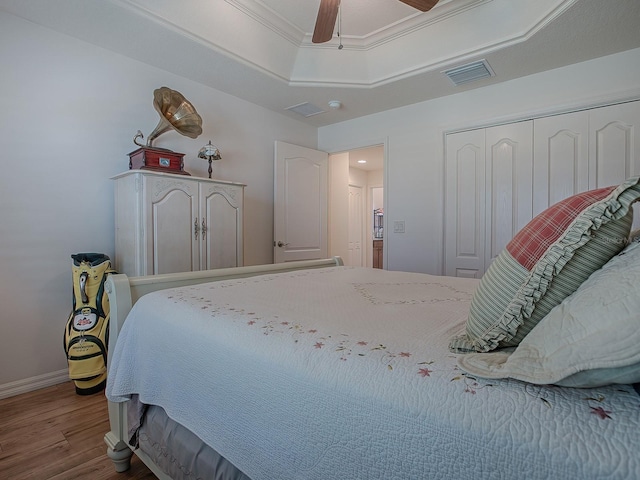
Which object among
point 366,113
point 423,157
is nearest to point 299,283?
point 423,157

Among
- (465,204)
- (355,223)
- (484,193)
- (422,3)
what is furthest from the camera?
(355,223)

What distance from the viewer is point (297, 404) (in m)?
0.73

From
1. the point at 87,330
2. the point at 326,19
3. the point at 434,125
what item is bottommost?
the point at 87,330

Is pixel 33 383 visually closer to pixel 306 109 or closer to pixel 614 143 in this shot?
pixel 306 109

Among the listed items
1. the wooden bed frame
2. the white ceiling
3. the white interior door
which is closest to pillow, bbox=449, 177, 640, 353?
the wooden bed frame

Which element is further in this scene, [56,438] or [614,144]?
[614,144]

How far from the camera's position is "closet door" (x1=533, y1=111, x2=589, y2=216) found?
8.75 feet

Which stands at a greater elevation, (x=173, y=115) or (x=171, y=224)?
(x=173, y=115)

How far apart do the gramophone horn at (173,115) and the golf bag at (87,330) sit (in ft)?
3.38

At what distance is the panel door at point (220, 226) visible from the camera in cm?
268

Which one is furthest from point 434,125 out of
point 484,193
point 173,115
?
point 173,115

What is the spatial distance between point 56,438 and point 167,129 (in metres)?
2.07

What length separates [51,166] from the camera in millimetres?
2307

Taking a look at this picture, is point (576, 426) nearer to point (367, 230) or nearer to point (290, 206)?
point (290, 206)
